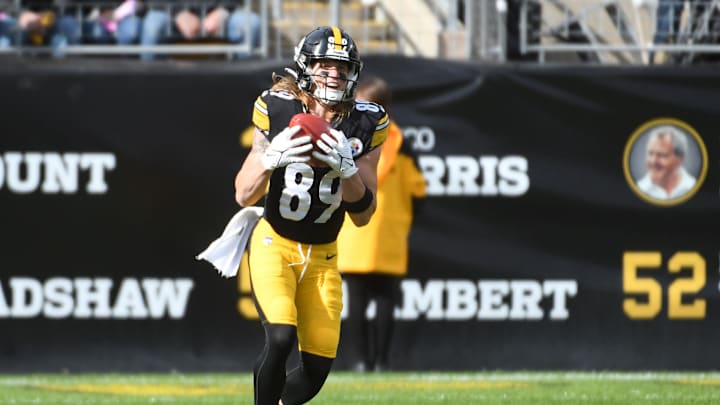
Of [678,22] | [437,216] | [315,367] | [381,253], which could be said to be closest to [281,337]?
[315,367]

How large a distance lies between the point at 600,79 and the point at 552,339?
1816mm

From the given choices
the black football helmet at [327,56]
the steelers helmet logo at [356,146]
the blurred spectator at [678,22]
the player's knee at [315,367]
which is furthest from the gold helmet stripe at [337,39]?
the blurred spectator at [678,22]

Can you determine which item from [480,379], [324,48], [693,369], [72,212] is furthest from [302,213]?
[693,369]

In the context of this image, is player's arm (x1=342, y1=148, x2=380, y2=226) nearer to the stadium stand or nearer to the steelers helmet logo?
the steelers helmet logo

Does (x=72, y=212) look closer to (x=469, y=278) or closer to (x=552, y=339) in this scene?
(x=469, y=278)

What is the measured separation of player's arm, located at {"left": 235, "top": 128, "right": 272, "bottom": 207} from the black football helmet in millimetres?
291

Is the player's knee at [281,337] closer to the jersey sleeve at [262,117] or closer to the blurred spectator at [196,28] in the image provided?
the jersey sleeve at [262,117]

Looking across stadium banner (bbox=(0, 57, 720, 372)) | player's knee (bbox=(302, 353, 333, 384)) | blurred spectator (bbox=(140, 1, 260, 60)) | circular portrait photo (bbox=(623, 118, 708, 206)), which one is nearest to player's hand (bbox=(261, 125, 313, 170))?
player's knee (bbox=(302, 353, 333, 384))

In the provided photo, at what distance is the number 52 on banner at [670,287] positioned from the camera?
942cm

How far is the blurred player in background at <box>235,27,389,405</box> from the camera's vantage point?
215 inches

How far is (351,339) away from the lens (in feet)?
30.0

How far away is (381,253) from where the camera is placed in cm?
893

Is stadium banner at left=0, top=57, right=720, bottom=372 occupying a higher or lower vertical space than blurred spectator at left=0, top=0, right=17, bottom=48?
lower

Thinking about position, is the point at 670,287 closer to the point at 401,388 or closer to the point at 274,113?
the point at 401,388
